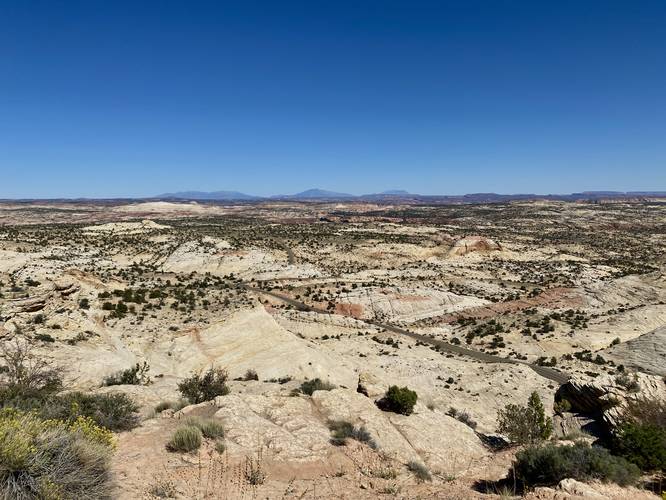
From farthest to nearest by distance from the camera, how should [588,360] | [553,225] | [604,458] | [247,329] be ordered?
1. [553,225]
2. [588,360]
3. [247,329]
4. [604,458]

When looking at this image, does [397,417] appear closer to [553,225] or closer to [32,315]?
[32,315]

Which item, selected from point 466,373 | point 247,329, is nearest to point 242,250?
point 247,329

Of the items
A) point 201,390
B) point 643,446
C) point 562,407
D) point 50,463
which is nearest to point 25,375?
point 201,390

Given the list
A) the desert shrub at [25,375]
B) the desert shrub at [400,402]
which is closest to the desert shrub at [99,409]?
the desert shrub at [25,375]

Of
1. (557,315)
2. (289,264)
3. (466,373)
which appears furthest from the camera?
(289,264)

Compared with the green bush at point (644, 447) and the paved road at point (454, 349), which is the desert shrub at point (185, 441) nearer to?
the green bush at point (644, 447)

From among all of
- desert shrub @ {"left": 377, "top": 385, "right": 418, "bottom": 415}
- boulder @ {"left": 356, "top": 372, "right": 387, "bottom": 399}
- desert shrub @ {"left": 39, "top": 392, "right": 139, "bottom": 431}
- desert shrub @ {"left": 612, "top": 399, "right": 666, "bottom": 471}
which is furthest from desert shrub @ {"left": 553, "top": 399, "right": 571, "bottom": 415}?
desert shrub @ {"left": 39, "top": 392, "right": 139, "bottom": 431}

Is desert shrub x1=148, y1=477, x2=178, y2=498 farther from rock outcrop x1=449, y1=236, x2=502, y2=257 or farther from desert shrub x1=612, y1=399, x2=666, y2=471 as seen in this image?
rock outcrop x1=449, y1=236, x2=502, y2=257
